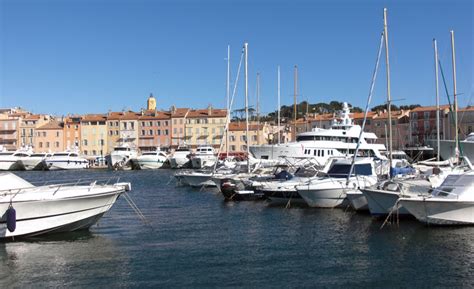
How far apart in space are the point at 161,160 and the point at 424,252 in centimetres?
8514

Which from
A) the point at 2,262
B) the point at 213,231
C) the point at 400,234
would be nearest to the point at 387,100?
the point at 400,234

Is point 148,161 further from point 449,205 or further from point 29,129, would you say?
point 449,205

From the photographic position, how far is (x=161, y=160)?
102625 mm

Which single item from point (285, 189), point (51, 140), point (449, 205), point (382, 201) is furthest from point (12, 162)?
point (449, 205)

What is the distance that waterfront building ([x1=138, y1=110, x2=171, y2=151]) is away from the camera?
132 m

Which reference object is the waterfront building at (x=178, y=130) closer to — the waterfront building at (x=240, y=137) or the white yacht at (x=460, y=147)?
the waterfront building at (x=240, y=137)

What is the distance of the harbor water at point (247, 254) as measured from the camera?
16438 millimetres

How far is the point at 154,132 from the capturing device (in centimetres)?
13250

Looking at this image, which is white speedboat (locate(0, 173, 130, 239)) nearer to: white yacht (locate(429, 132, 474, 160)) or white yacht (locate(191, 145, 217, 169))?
white yacht (locate(429, 132, 474, 160))

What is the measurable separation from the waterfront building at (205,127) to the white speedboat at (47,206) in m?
106

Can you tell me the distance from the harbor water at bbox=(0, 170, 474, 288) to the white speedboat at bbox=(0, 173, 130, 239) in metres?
0.50

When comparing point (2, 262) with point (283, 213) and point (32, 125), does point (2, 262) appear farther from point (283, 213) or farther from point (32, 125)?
point (32, 125)

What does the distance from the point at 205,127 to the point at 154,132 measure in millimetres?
12306

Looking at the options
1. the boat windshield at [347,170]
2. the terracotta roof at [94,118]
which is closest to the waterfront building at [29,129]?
the terracotta roof at [94,118]
